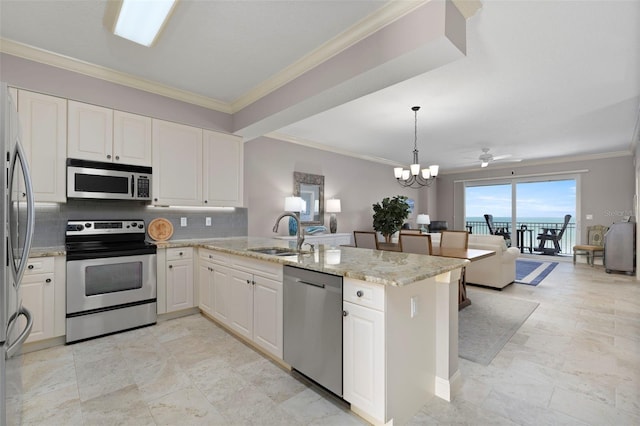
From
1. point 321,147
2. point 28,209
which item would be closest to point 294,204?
point 321,147

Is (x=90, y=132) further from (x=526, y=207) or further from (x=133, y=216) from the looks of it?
(x=526, y=207)

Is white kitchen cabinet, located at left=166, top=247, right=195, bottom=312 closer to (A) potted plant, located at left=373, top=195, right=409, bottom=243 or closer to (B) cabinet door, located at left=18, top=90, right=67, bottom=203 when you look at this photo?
(B) cabinet door, located at left=18, top=90, right=67, bottom=203

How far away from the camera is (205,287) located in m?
3.36

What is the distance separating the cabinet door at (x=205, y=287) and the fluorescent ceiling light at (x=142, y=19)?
216cm

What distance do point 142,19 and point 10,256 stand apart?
1.86 m

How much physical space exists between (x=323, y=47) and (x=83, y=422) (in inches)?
123

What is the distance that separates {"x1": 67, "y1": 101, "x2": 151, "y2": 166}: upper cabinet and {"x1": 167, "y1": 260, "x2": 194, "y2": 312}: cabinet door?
1201 mm

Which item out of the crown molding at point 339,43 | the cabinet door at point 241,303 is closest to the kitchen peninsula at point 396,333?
the cabinet door at point 241,303

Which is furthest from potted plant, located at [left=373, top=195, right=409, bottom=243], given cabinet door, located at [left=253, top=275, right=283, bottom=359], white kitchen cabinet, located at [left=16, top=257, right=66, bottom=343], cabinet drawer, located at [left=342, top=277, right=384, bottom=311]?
white kitchen cabinet, located at [left=16, top=257, right=66, bottom=343]

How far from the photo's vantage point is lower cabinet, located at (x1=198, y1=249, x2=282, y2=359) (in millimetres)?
2324

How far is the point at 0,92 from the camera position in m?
1.22

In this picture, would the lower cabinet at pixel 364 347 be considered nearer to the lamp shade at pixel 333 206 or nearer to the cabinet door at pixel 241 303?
the cabinet door at pixel 241 303

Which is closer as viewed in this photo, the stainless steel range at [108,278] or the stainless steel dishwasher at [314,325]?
the stainless steel dishwasher at [314,325]

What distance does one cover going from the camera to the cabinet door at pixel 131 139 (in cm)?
314
